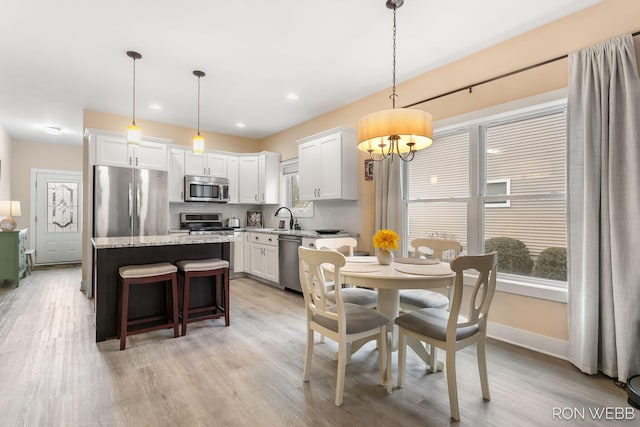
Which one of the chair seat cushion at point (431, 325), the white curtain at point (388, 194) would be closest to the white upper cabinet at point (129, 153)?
the white curtain at point (388, 194)

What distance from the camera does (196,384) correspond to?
7.36 feet

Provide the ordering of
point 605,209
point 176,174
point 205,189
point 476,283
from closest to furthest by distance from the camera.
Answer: point 476,283 < point 605,209 < point 176,174 < point 205,189

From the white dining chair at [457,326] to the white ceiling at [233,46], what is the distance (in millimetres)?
2063

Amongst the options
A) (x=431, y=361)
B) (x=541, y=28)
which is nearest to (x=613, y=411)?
(x=431, y=361)

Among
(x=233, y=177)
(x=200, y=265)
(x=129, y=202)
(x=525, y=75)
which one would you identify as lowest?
(x=200, y=265)

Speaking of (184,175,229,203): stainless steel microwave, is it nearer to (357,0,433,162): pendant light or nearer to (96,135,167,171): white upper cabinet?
(96,135,167,171): white upper cabinet

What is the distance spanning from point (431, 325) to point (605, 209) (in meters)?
1.60

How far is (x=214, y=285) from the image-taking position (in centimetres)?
370

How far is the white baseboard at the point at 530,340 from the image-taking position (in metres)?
2.64

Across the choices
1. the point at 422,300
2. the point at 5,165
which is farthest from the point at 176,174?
the point at 422,300

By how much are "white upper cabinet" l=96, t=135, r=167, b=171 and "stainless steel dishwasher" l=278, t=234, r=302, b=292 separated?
2326 millimetres

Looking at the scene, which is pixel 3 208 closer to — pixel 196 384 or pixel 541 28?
pixel 196 384

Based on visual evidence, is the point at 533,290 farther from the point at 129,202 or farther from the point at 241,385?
the point at 129,202

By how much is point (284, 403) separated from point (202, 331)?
160cm
